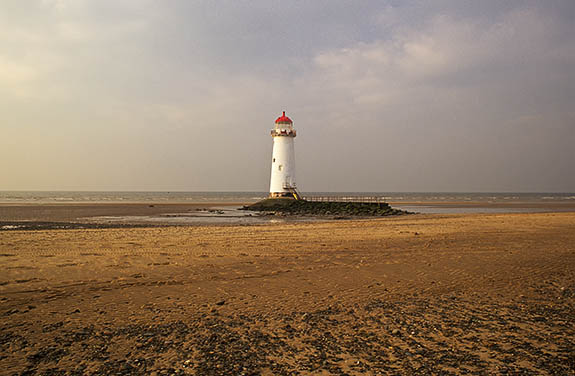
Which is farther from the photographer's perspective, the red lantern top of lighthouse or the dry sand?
the red lantern top of lighthouse

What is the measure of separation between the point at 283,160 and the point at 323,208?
734cm

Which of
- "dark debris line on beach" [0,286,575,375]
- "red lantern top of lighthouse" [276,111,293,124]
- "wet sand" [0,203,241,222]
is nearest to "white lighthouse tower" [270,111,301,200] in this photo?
"red lantern top of lighthouse" [276,111,293,124]

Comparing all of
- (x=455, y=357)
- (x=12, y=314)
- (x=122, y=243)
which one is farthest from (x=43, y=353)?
(x=122, y=243)

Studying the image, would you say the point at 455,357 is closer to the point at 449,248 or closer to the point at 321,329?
the point at 321,329

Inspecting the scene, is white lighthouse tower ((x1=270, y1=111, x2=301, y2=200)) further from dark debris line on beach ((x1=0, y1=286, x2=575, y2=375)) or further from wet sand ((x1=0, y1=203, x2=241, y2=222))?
dark debris line on beach ((x1=0, y1=286, x2=575, y2=375))

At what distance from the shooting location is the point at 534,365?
4.07m

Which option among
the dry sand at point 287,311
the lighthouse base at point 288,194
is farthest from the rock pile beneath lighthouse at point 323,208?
the dry sand at point 287,311

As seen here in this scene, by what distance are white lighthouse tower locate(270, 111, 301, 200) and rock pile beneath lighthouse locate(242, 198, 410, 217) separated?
1727mm

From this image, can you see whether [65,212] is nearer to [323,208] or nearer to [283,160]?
[283,160]

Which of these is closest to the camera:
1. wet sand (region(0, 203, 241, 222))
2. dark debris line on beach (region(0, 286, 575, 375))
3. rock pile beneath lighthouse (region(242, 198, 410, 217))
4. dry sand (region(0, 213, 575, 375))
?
dark debris line on beach (region(0, 286, 575, 375))

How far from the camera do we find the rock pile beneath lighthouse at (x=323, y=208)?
120 ft

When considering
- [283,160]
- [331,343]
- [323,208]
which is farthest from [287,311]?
[283,160]

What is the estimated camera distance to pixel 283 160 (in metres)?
41.9

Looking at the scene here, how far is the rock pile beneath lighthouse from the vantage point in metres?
36.7
